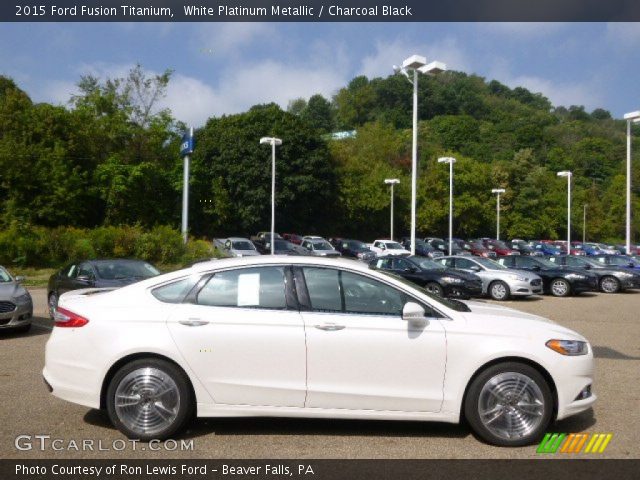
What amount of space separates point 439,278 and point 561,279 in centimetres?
546

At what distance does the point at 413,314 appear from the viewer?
5.08m

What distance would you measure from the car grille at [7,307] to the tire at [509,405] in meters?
8.67

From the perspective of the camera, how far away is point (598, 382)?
7602 millimetres

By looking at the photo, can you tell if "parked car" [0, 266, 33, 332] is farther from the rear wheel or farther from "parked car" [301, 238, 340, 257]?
"parked car" [301, 238, 340, 257]

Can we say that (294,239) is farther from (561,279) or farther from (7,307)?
(7,307)

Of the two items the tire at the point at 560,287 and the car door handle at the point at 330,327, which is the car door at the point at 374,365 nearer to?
the car door handle at the point at 330,327

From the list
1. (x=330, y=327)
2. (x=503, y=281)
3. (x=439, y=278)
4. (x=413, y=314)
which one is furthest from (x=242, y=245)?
(x=413, y=314)

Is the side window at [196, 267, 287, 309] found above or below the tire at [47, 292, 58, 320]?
above

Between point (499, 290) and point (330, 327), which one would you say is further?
point (499, 290)

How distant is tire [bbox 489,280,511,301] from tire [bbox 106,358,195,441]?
16.5 meters

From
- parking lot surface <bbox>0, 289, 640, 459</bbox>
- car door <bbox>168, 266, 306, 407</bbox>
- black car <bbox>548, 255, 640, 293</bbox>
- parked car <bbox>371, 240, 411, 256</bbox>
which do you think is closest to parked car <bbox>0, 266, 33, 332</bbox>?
parking lot surface <bbox>0, 289, 640, 459</bbox>

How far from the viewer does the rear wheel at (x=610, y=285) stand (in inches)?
923

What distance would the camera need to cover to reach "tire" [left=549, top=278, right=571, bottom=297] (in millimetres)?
21391

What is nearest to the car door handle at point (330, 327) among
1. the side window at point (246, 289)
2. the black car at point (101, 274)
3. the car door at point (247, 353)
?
the car door at point (247, 353)
